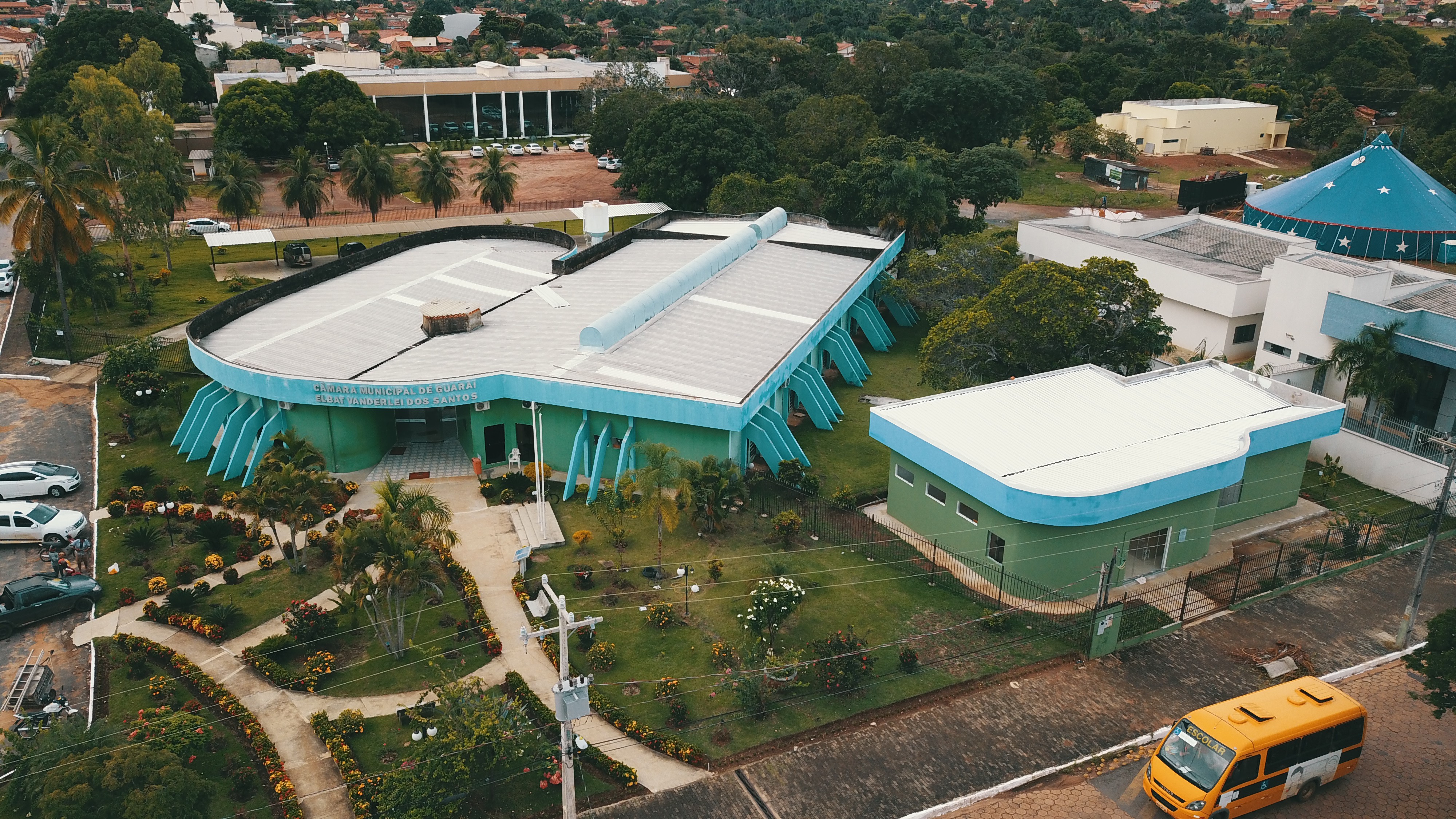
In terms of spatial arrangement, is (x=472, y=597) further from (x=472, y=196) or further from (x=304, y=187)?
(x=472, y=196)

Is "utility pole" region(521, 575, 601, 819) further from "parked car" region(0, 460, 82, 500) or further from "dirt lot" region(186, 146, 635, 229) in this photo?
"dirt lot" region(186, 146, 635, 229)

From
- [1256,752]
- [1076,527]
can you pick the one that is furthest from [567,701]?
[1076,527]

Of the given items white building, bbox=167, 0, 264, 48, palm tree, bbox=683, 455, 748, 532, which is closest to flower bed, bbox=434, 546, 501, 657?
palm tree, bbox=683, 455, 748, 532

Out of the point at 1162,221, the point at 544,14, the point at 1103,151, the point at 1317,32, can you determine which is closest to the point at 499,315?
the point at 1162,221

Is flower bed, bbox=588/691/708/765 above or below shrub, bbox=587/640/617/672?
below

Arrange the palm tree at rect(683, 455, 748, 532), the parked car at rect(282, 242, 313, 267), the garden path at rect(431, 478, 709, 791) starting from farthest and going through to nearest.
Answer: the parked car at rect(282, 242, 313, 267) < the palm tree at rect(683, 455, 748, 532) < the garden path at rect(431, 478, 709, 791)

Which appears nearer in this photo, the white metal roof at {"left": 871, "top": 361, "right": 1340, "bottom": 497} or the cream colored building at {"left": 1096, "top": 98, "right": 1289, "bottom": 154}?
the white metal roof at {"left": 871, "top": 361, "right": 1340, "bottom": 497}

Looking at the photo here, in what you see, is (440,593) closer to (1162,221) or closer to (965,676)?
(965,676)

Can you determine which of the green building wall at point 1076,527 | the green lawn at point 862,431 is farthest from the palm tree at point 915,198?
the green building wall at point 1076,527
